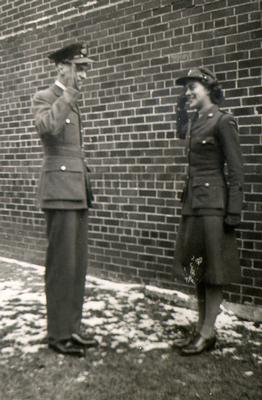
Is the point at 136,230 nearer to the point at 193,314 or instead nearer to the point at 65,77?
the point at 193,314

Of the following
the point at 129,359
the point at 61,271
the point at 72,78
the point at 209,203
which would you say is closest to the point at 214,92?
the point at 209,203

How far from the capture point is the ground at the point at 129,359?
3168mm

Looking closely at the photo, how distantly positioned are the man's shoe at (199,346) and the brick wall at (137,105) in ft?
2.98

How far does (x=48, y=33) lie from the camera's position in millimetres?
6191

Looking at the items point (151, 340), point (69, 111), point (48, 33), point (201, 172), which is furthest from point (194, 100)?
point (48, 33)

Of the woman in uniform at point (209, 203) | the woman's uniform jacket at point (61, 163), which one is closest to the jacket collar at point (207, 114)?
the woman in uniform at point (209, 203)

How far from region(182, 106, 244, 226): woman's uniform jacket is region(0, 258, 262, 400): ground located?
1.01m

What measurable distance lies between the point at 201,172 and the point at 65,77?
47.7 inches

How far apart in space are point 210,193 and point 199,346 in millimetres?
1114

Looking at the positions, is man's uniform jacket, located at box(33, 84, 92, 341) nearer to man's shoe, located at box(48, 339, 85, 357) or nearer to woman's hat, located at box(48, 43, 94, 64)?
man's shoe, located at box(48, 339, 85, 357)

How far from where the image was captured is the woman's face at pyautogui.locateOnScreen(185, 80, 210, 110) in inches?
148

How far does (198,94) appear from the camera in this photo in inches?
148

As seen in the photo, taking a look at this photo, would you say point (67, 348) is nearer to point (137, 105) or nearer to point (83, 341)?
point (83, 341)

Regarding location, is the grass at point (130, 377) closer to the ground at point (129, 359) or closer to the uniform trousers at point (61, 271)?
the ground at point (129, 359)
